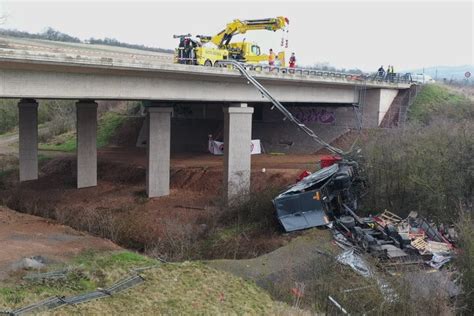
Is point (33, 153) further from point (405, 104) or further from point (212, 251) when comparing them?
point (405, 104)

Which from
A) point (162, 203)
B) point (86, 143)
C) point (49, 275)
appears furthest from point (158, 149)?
point (49, 275)

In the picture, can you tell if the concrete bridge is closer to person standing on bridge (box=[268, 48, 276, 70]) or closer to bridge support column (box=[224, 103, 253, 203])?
bridge support column (box=[224, 103, 253, 203])

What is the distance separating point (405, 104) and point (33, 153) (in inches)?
1137

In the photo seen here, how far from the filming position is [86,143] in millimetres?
33625

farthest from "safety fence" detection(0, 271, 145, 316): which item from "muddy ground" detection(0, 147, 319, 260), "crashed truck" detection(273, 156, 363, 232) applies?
"crashed truck" detection(273, 156, 363, 232)

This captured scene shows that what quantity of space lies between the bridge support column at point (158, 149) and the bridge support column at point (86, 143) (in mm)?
5412

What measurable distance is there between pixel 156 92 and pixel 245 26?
637 inches

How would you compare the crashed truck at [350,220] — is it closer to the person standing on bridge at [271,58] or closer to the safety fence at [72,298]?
the safety fence at [72,298]

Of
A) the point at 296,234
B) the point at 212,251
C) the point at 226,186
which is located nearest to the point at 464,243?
the point at 296,234

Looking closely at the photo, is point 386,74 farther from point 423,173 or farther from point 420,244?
point 420,244

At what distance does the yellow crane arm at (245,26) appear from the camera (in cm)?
3947

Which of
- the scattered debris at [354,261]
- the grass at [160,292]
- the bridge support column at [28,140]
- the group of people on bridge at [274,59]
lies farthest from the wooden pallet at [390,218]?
the bridge support column at [28,140]

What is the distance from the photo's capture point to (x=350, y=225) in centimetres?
2044

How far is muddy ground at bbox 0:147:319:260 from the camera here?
72.0ft
